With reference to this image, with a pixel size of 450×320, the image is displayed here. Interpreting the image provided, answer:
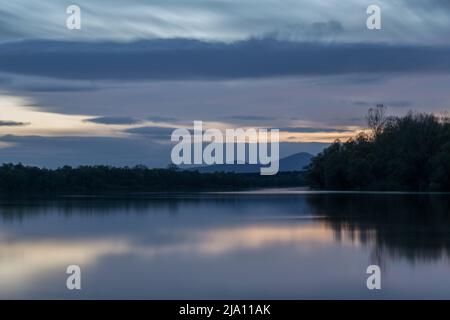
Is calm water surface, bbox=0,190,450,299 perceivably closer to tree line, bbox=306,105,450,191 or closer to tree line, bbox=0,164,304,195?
tree line, bbox=306,105,450,191

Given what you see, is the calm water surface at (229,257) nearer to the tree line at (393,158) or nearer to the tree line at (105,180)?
the tree line at (393,158)

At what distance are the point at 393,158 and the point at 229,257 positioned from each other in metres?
54.1

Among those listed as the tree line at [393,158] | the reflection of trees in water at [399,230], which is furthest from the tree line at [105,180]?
the reflection of trees in water at [399,230]

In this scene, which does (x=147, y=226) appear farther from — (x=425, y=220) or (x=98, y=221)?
(x=425, y=220)

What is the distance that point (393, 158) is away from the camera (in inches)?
2773

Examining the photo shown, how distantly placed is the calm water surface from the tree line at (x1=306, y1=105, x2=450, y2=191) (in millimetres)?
36543

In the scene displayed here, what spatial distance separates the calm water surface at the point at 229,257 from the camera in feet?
44.7

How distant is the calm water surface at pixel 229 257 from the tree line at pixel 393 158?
120 feet

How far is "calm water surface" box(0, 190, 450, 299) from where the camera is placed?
44.7 feet

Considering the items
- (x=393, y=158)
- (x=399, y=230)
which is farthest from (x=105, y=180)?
(x=399, y=230)

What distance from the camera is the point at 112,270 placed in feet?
52.5

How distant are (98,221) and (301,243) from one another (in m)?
11.0

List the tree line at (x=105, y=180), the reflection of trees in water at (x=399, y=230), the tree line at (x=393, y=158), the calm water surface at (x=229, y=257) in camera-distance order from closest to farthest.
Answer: the calm water surface at (x=229, y=257) → the reflection of trees in water at (x=399, y=230) → the tree line at (x=393, y=158) → the tree line at (x=105, y=180)

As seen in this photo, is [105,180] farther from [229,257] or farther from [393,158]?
[229,257]
